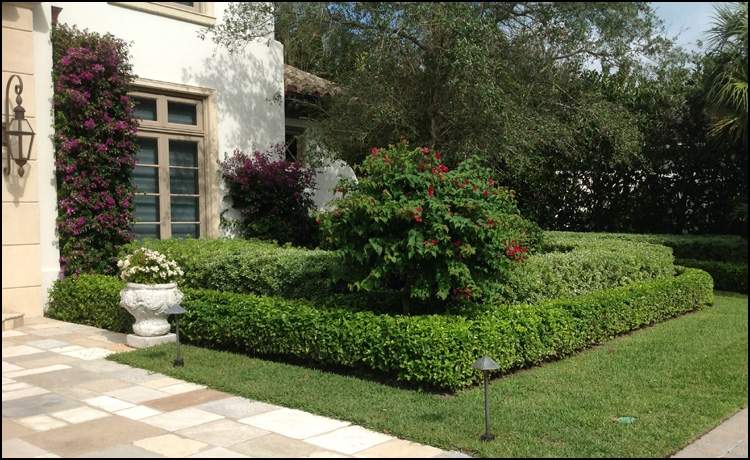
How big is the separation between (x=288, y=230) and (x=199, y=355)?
5075mm

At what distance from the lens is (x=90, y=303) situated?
882 centimetres

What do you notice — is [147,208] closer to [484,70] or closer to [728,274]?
[484,70]

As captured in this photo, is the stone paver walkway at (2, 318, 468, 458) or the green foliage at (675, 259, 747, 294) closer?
the stone paver walkway at (2, 318, 468, 458)

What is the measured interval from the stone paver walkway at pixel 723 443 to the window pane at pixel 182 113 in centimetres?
936

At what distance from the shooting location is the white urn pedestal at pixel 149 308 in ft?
24.8

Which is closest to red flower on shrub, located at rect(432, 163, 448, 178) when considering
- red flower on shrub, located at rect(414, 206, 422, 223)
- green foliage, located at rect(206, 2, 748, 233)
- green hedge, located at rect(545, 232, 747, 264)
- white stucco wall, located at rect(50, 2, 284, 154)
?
red flower on shrub, located at rect(414, 206, 422, 223)

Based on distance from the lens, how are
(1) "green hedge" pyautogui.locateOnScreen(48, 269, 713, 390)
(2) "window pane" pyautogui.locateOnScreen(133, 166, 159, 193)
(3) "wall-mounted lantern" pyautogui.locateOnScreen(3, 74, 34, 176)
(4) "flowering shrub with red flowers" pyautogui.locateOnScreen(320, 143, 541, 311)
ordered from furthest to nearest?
(2) "window pane" pyautogui.locateOnScreen(133, 166, 159, 193)
(3) "wall-mounted lantern" pyautogui.locateOnScreen(3, 74, 34, 176)
(4) "flowering shrub with red flowers" pyautogui.locateOnScreen(320, 143, 541, 311)
(1) "green hedge" pyautogui.locateOnScreen(48, 269, 713, 390)

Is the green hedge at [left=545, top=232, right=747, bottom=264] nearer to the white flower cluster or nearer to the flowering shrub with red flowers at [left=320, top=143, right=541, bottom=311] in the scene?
the flowering shrub with red flowers at [left=320, top=143, right=541, bottom=311]

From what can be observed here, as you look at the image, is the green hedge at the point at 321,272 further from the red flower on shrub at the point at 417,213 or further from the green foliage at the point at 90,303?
the red flower on shrub at the point at 417,213

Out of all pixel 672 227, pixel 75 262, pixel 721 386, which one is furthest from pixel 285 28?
pixel 672 227

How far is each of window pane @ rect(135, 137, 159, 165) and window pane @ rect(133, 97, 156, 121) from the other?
0.37 meters

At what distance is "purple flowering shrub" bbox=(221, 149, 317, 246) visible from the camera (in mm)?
11797

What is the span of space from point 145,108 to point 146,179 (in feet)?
3.84

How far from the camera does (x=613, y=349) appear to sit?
24.8ft
